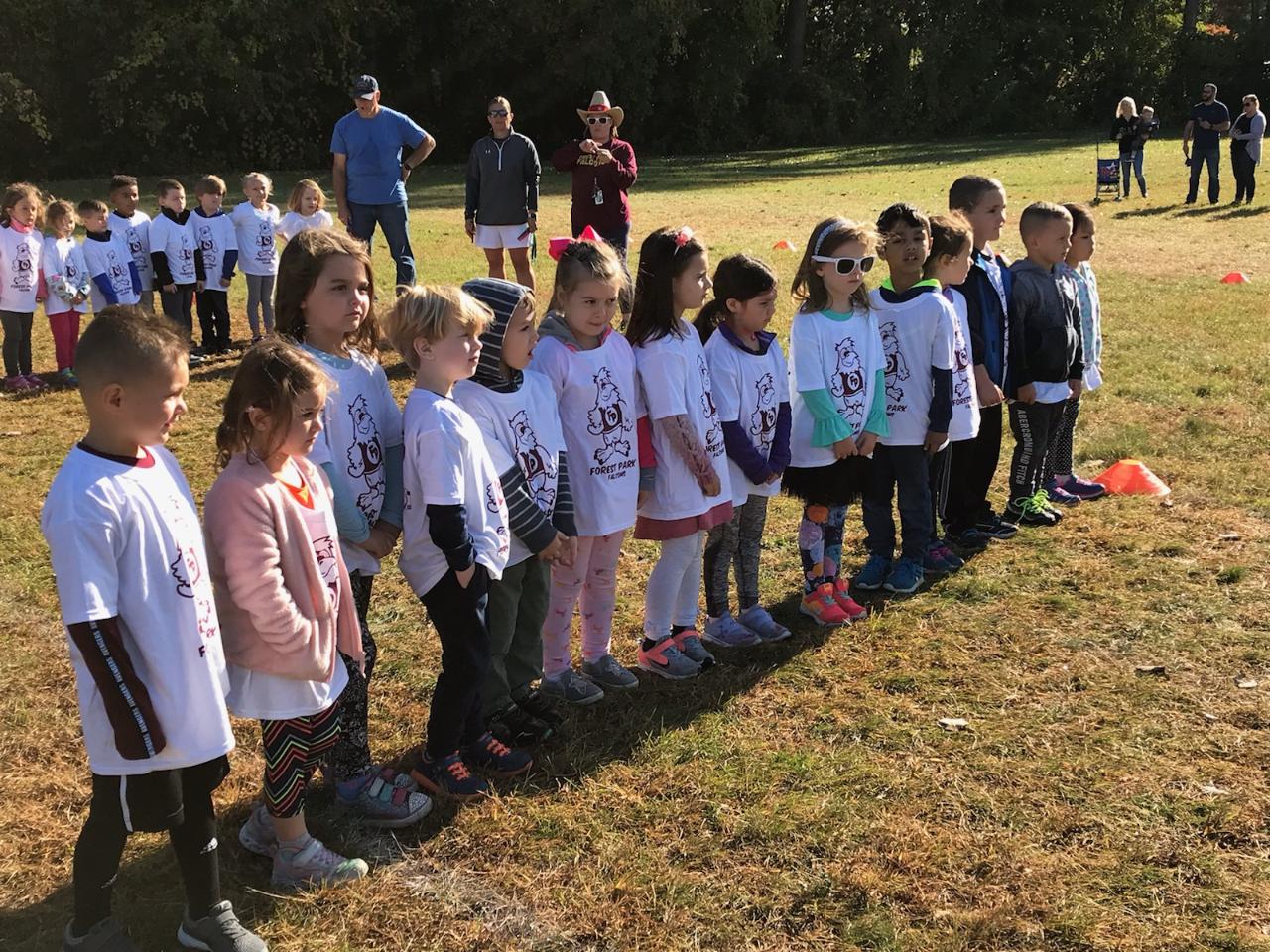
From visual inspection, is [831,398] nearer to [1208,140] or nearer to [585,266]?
[585,266]

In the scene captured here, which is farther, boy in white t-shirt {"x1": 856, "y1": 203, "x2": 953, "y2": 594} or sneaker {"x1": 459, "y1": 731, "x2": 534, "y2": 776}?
boy in white t-shirt {"x1": 856, "y1": 203, "x2": 953, "y2": 594}

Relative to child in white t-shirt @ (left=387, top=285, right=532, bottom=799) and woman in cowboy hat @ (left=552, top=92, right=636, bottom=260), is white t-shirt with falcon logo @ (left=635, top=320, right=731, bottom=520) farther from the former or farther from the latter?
woman in cowboy hat @ (left=552, top=92, right=636, bottom=260)

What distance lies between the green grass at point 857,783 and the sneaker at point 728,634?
0.12 m

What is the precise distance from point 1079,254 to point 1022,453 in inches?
47.1

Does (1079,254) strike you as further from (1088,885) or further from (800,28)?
(800,28)

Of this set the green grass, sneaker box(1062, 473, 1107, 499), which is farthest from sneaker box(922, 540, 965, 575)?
sneaker box(1062, 473, 1107, 499)

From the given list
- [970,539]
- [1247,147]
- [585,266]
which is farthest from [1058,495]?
[1247,147]

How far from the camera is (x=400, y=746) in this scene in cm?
431

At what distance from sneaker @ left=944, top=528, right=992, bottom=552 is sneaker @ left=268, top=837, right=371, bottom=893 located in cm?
373

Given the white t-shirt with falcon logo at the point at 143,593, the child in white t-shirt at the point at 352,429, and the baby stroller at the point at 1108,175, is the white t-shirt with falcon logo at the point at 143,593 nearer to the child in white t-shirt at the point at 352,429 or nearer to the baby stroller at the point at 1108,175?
the child in white t-shirt at the point at 352,429

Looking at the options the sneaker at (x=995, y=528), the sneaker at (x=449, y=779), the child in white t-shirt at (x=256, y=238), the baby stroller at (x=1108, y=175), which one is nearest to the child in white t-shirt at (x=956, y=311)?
the sneaker at (x=995, y=528)

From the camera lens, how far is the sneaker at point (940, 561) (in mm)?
5883

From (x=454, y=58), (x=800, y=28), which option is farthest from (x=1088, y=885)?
(x=800, y=28)

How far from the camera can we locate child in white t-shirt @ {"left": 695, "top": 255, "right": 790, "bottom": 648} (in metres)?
4.79
